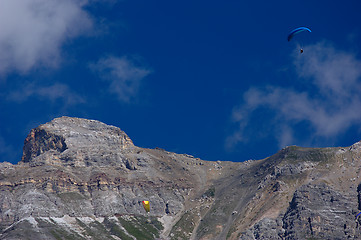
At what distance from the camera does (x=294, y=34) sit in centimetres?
15788
